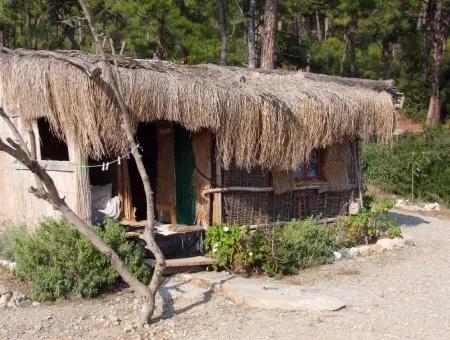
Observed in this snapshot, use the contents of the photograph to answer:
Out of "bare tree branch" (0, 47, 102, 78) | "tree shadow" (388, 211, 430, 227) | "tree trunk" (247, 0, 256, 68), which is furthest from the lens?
"tree trunk" (247, 0, 256, 68)

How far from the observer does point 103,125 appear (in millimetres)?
7309

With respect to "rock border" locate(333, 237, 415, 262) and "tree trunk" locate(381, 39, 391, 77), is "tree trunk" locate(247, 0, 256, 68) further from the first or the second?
"tree trunk" locate(381, 39, 391, 77)

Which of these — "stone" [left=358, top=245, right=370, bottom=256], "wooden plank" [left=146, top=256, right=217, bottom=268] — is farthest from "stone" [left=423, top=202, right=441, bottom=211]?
"wooden plank" [left=146, top=256, right=217, bottom=268]

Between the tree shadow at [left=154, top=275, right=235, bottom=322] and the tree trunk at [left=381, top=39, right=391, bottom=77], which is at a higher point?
the tree trunk at [left=381, top=39, right=391, bottom=77]

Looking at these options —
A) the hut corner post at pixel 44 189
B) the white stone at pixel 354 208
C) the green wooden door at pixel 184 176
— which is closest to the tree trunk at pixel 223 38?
the white stone at pixel 354 208

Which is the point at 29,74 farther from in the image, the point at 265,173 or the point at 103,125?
the point at 265,173

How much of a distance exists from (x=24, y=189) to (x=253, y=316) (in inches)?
161

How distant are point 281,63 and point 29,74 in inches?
555

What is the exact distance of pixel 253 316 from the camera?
6.72 meters

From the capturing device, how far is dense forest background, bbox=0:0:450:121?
642 inches

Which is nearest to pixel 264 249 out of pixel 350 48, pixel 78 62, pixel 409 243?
pixel 78 62

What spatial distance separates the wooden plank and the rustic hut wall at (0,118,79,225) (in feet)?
4.78

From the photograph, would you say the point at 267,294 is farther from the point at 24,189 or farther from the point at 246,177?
the point at 24,189

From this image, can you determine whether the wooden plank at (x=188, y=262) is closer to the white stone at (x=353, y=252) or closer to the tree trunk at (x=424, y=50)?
the white stone at (x=353, y=252)
